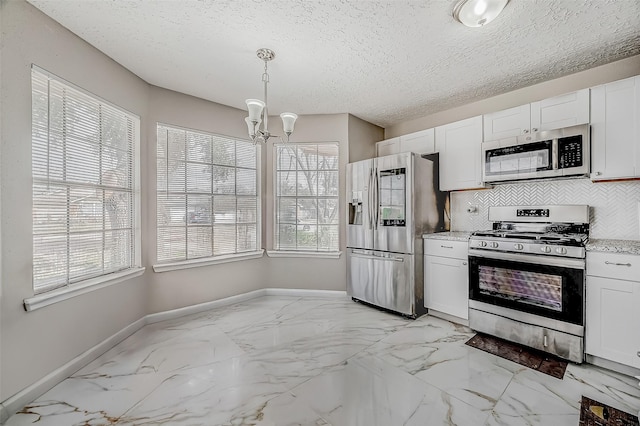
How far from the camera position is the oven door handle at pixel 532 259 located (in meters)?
2.17

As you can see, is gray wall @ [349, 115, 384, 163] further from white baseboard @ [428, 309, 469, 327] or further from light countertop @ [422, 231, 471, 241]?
white baseboard @ [428, 309, 469, 327]

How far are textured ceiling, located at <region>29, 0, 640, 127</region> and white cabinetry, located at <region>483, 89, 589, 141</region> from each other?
34 cm

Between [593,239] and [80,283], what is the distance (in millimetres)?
4531

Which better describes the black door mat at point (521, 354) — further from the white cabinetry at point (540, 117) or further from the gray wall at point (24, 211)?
the gray wall at point (24, 211)

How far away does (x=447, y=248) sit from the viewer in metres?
3.01

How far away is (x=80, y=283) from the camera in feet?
7.16

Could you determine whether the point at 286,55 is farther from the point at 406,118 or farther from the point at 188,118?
the point at 406,118

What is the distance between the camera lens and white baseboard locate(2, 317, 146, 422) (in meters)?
1.69

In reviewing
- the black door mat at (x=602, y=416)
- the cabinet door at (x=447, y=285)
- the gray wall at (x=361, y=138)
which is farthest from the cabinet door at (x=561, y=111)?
the black door mat at (x=602, y=416)

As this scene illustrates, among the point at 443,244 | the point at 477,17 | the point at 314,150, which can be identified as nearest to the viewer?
the point at 477,17

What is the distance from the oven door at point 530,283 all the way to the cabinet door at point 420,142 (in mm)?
1454

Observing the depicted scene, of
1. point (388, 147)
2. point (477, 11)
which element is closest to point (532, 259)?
point (477, 11)

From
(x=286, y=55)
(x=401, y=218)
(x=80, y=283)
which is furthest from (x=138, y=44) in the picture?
(x=401, y=218)

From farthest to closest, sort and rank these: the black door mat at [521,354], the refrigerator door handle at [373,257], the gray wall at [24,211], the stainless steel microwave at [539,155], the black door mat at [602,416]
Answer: the refrigerator door handle at [373,257] < the stainless steel microwave at [539,155] < the black door mat at [521,354] < the gray wall at [24,211] < the black door mat at [602,416]
